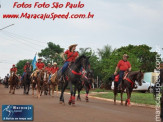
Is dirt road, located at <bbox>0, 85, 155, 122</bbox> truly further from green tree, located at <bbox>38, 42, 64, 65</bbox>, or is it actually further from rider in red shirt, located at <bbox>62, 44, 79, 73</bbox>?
green tree, located at <bbox>38, 42, 64, 65</bbox>

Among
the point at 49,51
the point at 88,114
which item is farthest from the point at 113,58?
the point at 88,114

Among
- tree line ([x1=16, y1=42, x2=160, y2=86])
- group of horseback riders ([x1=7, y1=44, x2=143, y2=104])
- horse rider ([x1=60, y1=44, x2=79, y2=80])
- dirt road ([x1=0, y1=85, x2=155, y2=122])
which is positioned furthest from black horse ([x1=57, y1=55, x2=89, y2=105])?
tree line ([x1=16, y1=42, x2=160, y2=86])

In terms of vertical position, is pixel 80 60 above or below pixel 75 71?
above

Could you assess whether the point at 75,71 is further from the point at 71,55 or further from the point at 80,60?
the point at 71,55

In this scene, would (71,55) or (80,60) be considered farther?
(71,55)

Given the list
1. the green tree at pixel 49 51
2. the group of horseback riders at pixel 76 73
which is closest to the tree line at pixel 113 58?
the green tree at pixel 49 51

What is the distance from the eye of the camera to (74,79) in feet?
55.4

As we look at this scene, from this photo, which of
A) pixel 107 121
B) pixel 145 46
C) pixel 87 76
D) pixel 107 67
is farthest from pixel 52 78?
pixel 145 46

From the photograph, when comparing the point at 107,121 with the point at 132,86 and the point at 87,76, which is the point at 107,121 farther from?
the point at 87,76

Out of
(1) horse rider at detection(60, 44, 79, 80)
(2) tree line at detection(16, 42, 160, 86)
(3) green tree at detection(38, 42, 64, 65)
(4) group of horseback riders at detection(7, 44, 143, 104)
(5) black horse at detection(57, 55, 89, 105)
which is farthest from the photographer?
(3) green tree at detection(38, 42, 64, 65)

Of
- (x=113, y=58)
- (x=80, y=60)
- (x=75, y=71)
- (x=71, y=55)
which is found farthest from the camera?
(x=113, y=58)

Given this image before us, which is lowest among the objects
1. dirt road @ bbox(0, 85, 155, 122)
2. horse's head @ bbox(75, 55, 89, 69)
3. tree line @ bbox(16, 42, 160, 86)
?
dirt road @ bbox(0, 85, 155, 122)

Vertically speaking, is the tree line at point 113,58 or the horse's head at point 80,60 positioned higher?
the tree line at point 113,58

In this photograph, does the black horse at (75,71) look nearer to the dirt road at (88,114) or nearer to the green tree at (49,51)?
the dirt road at (88,114)
